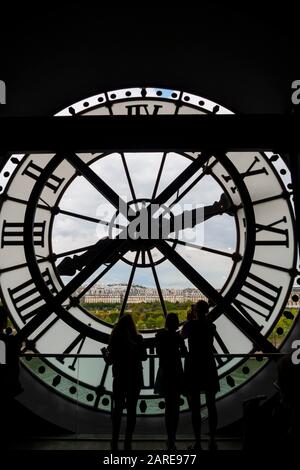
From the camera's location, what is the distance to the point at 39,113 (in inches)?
120

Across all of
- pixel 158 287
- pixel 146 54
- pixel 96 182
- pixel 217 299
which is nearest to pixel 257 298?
pixel 217 299

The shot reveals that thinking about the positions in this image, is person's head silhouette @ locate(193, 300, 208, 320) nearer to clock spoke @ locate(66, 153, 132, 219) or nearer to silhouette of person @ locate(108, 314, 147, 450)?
silhouette of person @ locate(108, 314, 147, 450)

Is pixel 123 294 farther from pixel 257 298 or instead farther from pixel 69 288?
pixel 257 298

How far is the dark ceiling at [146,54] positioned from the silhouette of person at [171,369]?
4.96 feet

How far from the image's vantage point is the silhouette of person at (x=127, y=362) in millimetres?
2166

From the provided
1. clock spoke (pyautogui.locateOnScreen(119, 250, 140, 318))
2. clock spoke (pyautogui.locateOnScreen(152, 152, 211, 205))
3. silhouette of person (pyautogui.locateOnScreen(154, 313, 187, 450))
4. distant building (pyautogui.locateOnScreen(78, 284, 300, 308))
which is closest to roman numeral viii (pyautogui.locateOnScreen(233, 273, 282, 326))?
distant building (pyautogui.locateOnScreen(78, 284, 300, 308))

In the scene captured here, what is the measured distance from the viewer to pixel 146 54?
2.66 m

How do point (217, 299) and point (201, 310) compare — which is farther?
point (217, 299)

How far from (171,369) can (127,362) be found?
0.23m

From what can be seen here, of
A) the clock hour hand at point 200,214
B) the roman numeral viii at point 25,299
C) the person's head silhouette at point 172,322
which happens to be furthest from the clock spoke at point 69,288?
the person's head silhouette at point 172,322

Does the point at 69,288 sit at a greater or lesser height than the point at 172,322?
greater

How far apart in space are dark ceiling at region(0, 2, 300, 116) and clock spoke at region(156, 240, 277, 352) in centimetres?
111

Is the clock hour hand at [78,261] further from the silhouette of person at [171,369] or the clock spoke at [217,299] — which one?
the silhouette of person at [171,369]
